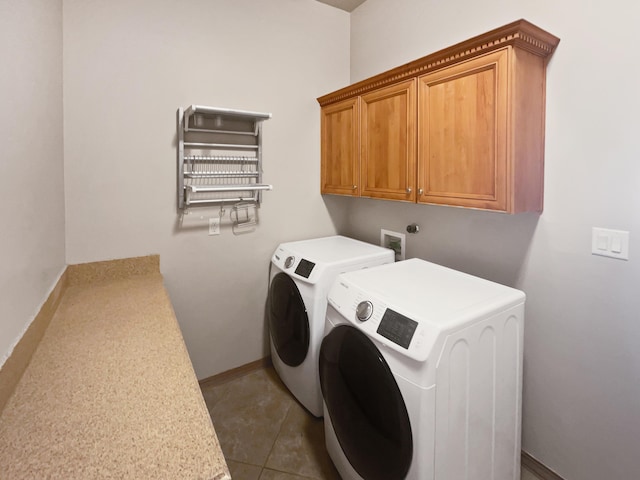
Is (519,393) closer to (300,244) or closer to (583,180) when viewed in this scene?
(583,180)

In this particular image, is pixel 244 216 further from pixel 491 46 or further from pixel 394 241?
pixel 491 46

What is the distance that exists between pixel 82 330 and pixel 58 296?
394mm

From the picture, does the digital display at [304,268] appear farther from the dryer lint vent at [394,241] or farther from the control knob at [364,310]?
the dryer lint vent at [394,241]

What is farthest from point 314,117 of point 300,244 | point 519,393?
point 519,393

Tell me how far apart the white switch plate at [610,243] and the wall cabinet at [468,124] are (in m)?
0.25

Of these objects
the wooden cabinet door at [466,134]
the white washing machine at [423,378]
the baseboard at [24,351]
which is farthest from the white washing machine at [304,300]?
the baseboard at [24,351]

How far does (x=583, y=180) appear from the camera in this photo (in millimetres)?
1438

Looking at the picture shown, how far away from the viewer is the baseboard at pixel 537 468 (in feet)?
5.35

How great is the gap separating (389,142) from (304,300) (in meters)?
1.05

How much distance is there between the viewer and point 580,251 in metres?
1.47

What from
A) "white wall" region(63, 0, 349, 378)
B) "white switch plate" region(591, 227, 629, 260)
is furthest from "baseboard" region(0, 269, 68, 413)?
"white switch plate" region(591, 227, 629, 260)

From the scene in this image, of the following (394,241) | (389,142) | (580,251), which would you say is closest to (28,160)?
(389,142)

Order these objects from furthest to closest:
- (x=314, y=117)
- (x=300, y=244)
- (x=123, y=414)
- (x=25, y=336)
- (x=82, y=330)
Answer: (x=314, y=117)
(x=300, y=244)
(x=82, y=330)
(x=25, y=336)
(x=123, y=414)

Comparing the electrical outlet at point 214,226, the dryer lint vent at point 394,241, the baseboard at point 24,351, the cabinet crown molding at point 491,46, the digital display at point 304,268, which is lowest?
the baseboard at point 24,351
